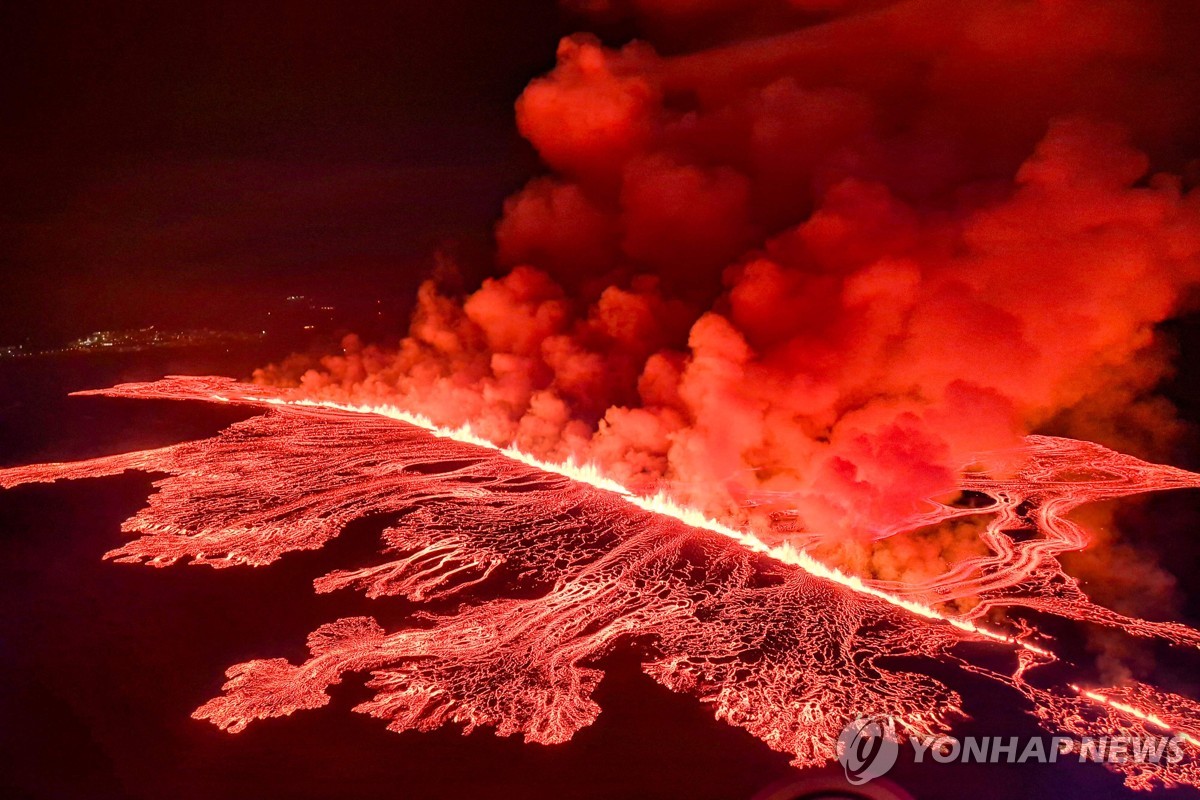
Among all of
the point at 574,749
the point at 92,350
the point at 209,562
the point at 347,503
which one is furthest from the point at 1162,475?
the point at 92,350

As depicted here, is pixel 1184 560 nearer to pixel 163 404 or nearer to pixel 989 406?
pixel 989 406

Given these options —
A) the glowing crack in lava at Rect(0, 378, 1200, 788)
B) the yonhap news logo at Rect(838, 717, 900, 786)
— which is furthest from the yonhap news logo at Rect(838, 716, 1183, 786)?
the glowing crack in lava at Rect(0, 378, 1200, 788)

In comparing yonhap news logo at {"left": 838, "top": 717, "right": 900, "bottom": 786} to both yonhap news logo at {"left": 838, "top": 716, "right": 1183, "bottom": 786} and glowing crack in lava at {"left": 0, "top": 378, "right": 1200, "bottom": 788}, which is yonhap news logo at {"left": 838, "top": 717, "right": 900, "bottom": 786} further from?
glowing crack in lava at {"left": 0, "top": 378, "right": 1200, "bottom": 788}

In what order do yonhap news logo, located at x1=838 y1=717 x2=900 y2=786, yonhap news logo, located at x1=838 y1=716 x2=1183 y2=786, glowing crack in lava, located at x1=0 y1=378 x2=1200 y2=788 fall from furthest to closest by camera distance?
glowing crack in lava, located at x1=0 y1=378 x2=1200 y2=788
yonhap news logo, located at x1=838 y1=716 x2=1183 y2=786
yonhap news logo, located at x1=838 y1=717 x2=900 y2=786

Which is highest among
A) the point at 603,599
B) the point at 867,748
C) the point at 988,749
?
the point at 603,599

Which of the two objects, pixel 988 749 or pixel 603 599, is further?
pixel 603 599

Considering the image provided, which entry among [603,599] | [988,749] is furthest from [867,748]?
[603,599]

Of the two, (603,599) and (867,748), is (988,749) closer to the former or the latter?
(867,748)
